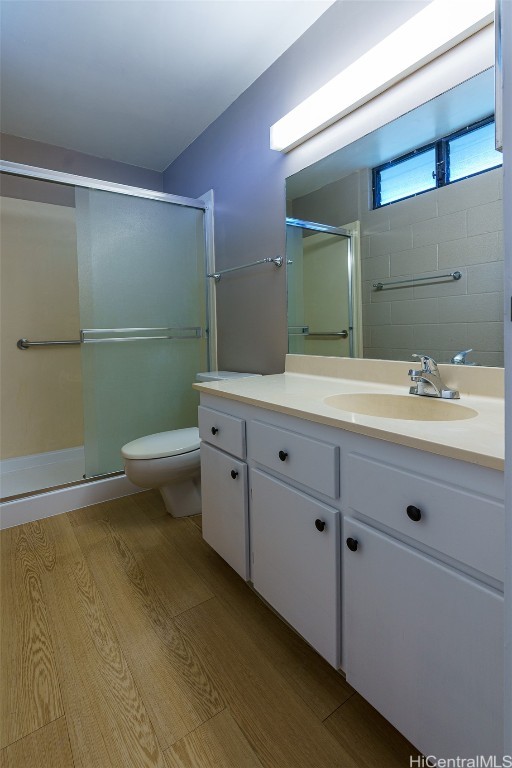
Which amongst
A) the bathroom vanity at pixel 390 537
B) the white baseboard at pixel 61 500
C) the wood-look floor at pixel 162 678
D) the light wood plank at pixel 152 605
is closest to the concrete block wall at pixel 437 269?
the bathroom vanity at pixel 390 537

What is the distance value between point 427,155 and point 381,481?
1090mm

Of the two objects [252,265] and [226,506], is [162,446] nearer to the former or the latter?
[226,506]

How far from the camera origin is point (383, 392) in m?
1.36

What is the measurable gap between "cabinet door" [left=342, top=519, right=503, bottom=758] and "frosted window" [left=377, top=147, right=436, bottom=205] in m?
1.11

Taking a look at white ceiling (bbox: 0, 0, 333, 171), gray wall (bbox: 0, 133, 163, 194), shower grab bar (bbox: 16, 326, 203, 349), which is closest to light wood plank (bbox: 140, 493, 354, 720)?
shower grab bar (bbox: 16, 326, 203, 349)

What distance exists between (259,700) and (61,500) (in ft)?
5.23

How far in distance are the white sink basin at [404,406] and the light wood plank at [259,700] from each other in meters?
0.83

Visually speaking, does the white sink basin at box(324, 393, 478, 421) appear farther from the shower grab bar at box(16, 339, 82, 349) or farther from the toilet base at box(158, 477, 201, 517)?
the shower grab bar at box(16, 339, 82, 349)

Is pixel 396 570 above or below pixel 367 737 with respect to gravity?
above

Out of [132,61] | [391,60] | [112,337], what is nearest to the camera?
[391,60]

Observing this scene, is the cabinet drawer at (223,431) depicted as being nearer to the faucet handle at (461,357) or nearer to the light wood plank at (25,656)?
the faucet handle at (461,357)

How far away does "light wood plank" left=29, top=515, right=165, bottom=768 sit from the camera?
952 mm

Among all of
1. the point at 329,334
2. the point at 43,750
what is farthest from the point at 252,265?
the point at 43,750

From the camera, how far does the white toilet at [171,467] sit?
6.30ft
